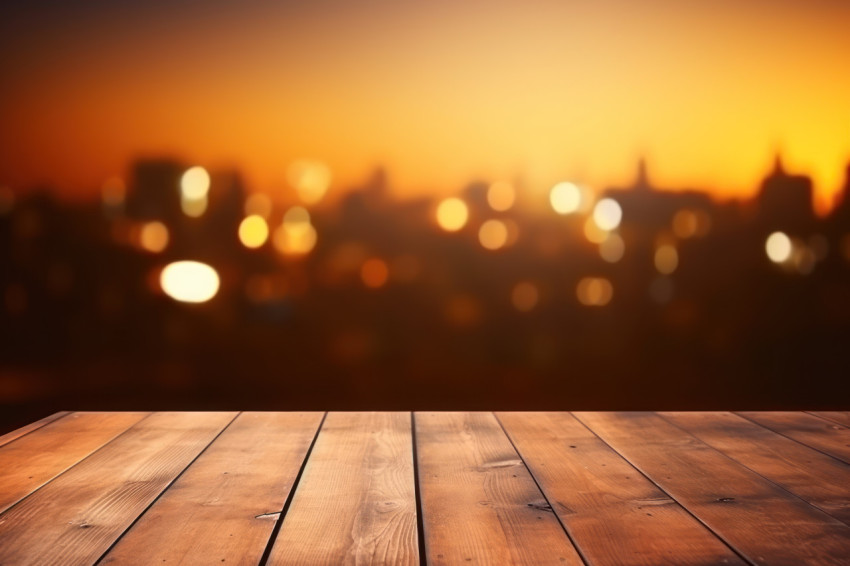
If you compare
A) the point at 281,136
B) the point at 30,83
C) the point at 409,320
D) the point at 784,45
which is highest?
the point at 784,45

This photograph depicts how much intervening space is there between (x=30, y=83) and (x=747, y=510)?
1.77 metres

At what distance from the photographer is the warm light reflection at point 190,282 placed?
1755mm

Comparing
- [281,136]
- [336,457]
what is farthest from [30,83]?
[336,457]

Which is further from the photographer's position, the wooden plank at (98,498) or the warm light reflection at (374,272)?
the warm light reflection at (374,272)

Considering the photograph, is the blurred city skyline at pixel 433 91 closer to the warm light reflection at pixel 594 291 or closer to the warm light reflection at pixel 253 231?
the warm light reflection at pixel 253 231

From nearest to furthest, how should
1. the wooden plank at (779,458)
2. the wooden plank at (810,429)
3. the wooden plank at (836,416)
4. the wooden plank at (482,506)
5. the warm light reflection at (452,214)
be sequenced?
the wooden plank at (482,506)
the wooden plank at (779,458)
the wooden plank at (810,429)
the wooden plank at (836,416)
the warm light reflection at (452,214)

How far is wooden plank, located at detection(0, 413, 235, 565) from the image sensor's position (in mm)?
878

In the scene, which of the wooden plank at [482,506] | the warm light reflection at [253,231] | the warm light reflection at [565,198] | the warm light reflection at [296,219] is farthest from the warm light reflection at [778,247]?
the warm light reflection at [253,231]

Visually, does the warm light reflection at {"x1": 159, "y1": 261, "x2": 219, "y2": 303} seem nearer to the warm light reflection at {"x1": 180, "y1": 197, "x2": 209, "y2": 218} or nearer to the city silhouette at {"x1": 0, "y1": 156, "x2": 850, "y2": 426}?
the city silhouette at {"x1": 0, "y1": 156, "x2": 850, "y2": 426}

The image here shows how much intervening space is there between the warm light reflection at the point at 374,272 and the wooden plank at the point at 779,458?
75 centimetres

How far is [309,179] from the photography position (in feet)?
5.81

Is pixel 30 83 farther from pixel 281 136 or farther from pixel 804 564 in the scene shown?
pixel 804 564

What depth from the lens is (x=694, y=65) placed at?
182 centimetres

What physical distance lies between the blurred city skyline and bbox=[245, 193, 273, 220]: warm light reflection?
0.02 m
